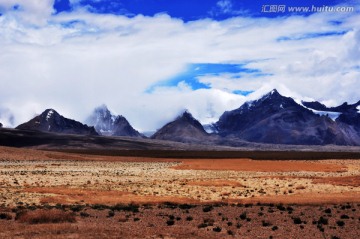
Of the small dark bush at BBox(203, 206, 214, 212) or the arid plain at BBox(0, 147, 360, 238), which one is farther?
the small dark bush at BBox(203, 206, 214, 212)

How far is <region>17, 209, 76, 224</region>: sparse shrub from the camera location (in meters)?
24.9

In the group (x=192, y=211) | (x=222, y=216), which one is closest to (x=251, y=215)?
(x=222, y=216)

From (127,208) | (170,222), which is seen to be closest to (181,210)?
(127,208)

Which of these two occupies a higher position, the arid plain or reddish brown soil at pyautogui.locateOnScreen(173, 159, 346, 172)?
reddish brown soil at pyautogui.locateOnScreen(173, 159, 346, 172)

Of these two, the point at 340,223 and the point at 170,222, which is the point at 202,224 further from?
the point at 340,223

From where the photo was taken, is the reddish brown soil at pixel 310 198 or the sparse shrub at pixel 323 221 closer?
the sparse shrub at pixel 323 221

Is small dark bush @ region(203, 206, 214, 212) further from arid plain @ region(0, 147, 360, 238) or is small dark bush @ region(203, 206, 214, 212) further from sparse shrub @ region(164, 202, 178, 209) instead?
sparse shrub @ region(164, 202, 178, 209)

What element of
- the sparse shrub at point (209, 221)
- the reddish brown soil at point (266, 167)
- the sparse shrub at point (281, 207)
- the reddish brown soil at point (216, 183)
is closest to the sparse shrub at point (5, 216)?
the sparse shrub at point (209, 221)

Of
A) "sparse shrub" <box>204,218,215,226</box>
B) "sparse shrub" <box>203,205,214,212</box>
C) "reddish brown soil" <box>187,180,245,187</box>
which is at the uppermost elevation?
"reddish brown soil" <box>187,180,245,187</box>

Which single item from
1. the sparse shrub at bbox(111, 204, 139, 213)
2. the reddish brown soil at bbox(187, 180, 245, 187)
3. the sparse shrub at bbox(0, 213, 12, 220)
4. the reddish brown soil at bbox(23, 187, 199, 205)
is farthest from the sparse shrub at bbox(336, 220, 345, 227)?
the reddish brown soil at bbox(187, 180, 245, 187)

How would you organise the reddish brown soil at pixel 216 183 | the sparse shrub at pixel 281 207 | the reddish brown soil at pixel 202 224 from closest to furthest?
1. the reddish brown soil at pixel 202 224
2. the sparse shrub at pixel 281 207
3. the reddish brown soil at pixel 216 183

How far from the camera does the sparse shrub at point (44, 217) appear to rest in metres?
24.9

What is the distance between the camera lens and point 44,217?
25.1 metres

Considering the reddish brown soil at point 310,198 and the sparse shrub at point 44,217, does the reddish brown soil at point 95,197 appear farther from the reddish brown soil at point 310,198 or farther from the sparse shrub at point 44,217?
the sparse shrub at point 44,217
